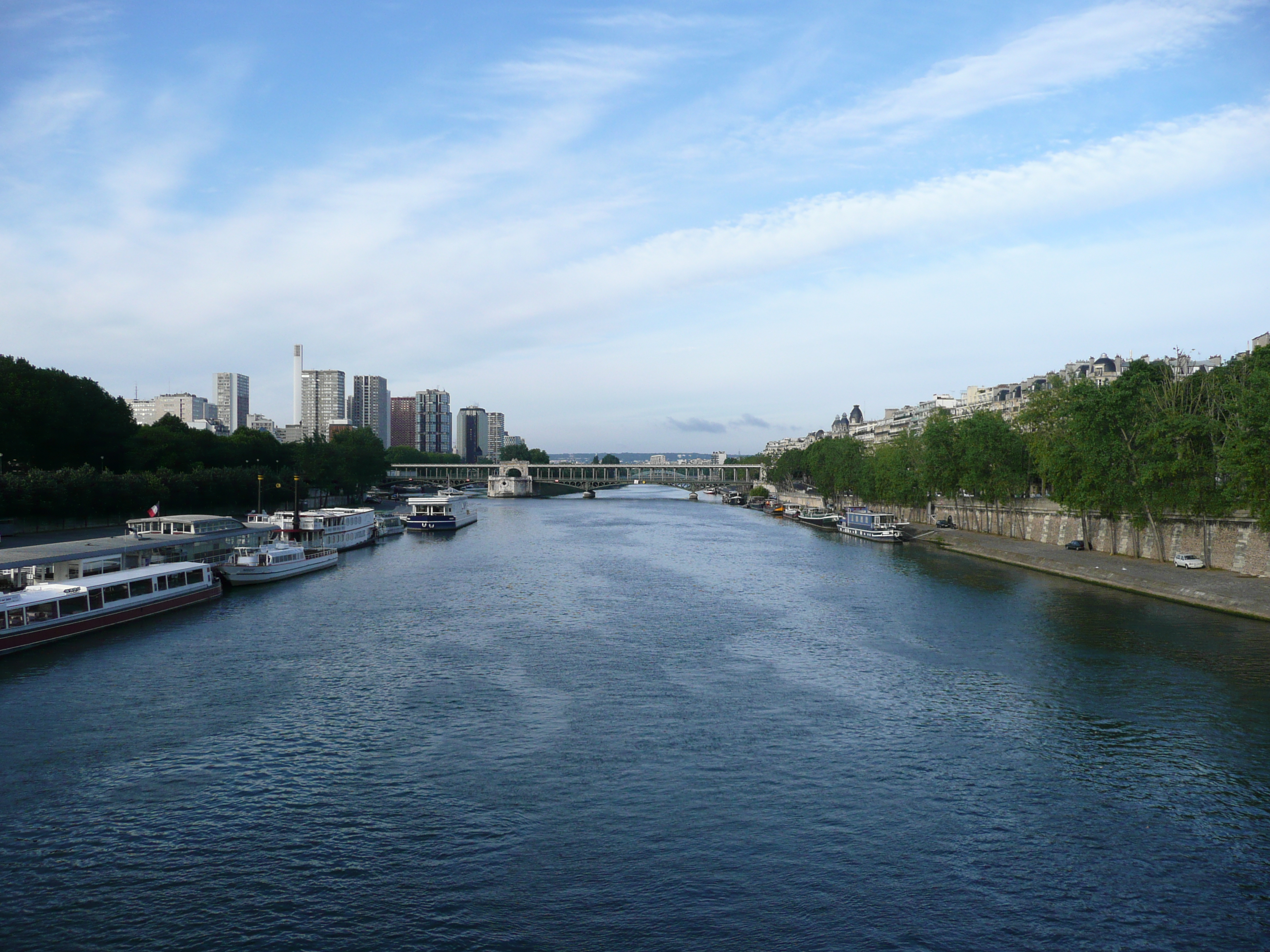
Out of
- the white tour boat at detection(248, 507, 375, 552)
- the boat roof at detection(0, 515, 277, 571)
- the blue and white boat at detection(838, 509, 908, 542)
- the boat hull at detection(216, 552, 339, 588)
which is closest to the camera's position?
the boat roof at detection(0, 515, 277, 571)

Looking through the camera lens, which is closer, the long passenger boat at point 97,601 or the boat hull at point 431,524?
the long passenger boat at point 97,601

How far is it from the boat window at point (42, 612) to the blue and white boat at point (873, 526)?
228 feet

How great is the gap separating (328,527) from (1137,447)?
6347 cm

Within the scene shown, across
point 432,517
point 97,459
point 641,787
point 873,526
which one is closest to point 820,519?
point 873,526

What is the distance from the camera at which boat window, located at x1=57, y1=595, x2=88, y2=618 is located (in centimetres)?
3588

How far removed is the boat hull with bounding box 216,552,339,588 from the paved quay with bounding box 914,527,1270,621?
50.7m

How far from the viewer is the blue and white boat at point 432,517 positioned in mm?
102625

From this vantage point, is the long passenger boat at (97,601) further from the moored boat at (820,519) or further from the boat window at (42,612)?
the moored boat at (820,519)

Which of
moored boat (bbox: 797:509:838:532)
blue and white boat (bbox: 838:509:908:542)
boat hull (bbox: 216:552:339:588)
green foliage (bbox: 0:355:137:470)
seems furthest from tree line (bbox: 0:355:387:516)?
moored boat (bbox: 797:509:838:532)

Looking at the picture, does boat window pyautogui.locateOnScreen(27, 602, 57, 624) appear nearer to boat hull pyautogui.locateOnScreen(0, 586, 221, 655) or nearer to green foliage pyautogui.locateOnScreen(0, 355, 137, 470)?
boat hull pyautogui.locateOnScreen(0, 586, 221, 655)

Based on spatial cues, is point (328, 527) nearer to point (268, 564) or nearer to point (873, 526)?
point (268, 564)

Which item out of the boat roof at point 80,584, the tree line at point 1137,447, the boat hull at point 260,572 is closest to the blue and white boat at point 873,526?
the tree line at point 1137,447

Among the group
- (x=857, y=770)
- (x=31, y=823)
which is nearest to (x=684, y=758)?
(x=857, y=770)

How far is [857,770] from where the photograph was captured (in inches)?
847
